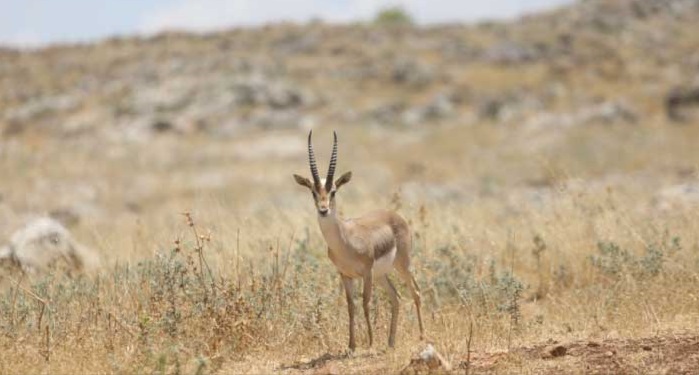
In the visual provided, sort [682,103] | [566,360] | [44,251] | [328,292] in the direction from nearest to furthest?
[566,360] < [328,292] < [44,251] < [682,103]

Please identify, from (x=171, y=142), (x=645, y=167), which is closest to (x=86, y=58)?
(x=171, y=142)

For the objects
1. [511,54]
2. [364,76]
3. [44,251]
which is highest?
[511,54]

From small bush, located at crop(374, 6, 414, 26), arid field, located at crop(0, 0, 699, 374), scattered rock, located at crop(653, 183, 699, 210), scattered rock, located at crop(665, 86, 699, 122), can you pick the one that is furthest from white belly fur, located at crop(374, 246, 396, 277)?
small bush, located at crop(374, 6, 414, 26)

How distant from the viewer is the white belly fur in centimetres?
789

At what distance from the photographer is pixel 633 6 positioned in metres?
62.4

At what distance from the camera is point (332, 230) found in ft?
24.6

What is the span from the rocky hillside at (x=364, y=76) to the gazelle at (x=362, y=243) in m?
25.1

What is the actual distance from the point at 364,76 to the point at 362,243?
40.8 meters

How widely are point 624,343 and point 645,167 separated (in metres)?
18.0

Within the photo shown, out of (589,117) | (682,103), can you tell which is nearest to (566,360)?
(589,117)

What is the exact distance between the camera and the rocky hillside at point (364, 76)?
37.6 meters

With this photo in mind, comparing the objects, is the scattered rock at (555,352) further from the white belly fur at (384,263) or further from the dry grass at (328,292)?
the white belly fur at (384,263)

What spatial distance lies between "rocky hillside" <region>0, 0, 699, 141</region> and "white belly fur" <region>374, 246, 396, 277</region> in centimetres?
2547

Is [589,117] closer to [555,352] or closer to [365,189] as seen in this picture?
[365,189]
